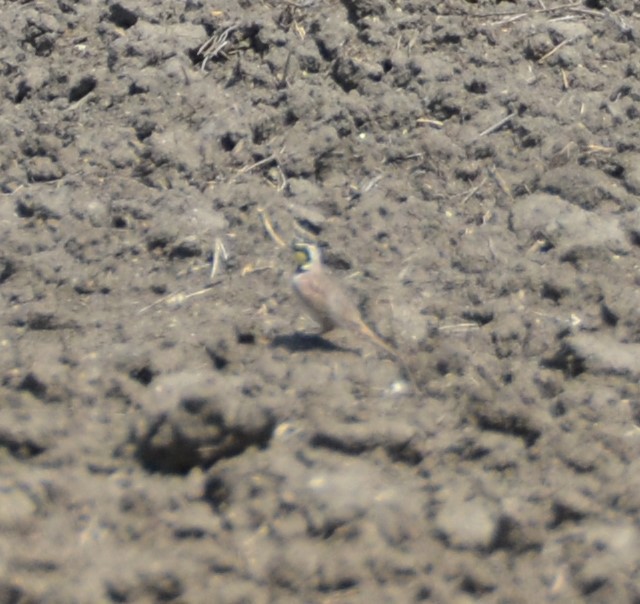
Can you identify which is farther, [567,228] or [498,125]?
[498,125]

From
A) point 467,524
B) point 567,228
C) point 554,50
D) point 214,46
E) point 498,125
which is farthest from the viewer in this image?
point 554,50

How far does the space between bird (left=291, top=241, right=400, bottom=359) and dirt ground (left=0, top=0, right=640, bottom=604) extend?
59 millimetres

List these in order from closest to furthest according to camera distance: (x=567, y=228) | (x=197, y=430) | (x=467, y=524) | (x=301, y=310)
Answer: (x=467, y=524) < (x=197, y=430) < (x=301, y=310) < (x=567, y=228)

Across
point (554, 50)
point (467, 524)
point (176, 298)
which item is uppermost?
point (554, 50)

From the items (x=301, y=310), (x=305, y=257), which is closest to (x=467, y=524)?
(x=301, y=310)

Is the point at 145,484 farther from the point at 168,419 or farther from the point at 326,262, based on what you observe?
the point at 326,262

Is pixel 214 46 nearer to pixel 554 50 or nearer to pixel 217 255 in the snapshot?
pixel 217 255

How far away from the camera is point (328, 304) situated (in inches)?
164

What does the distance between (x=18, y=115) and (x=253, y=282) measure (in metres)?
1.84

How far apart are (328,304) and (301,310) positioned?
0.87 ft

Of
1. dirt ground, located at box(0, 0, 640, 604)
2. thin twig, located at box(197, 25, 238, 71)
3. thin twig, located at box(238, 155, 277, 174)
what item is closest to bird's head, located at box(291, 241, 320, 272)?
dirt ground, located at box(0, 0, 640, 604)

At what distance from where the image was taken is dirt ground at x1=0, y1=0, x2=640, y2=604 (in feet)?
10.9

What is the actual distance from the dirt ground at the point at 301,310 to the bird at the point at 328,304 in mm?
59

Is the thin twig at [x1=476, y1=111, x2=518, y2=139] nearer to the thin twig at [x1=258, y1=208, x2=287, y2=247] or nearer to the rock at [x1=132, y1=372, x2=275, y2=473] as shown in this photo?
the thin twig at [x1=258, y1=208, x2=287, y2=247]
